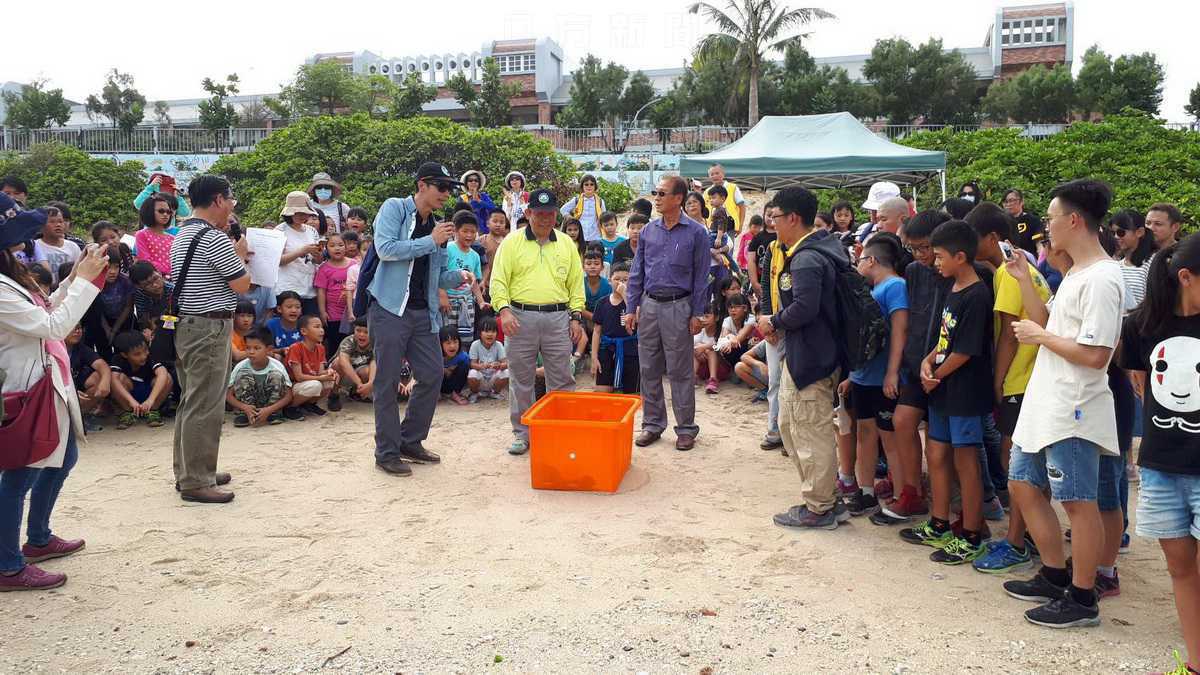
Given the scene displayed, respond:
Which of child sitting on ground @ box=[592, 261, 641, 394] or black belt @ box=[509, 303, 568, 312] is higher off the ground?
black belt @ box=[509, 303, 568, 312]

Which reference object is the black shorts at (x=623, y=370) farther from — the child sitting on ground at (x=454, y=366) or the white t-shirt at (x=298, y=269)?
the white t-shirt at (x=298, y=269)

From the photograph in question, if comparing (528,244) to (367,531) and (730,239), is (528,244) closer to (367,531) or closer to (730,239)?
(367,531)

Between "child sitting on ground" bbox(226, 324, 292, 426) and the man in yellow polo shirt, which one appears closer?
the man in yellow polo shirt

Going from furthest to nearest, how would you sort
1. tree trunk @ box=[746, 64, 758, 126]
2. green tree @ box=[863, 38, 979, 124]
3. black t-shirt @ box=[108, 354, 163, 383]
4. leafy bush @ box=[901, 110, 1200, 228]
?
1. green tree @ box=[863, 38, 979, 124]
2. tree trunk @ box=[746, 64, 758, 126]
3. leafy bush @ box=[901, 110, 1200, 228]
4. black t-shirt @ box=[108, 354, 163, 383]

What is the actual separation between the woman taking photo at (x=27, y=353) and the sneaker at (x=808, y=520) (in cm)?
361

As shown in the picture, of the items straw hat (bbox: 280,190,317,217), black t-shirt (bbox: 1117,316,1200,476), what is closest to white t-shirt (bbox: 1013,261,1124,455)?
black t-shirt (bbox: 1117,316,1200,476)

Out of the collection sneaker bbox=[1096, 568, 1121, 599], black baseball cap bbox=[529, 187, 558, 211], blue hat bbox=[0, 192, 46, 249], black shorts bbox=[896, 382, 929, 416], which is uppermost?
black baseball cap bbox=[529, 187, 558, 211]

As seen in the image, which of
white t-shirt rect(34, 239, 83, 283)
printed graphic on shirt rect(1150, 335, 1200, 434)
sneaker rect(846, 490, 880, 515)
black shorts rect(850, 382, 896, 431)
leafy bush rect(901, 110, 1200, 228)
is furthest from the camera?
leafy bush rect(901, 110, 1200, 228)

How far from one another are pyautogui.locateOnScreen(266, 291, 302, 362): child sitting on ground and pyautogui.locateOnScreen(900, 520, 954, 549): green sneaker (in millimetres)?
5414

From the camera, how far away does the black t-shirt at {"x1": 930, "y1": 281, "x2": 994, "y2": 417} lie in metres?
3.87

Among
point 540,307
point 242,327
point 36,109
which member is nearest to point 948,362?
point 540,307

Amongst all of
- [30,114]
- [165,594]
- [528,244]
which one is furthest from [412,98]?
[165,594]

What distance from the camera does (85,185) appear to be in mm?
19062

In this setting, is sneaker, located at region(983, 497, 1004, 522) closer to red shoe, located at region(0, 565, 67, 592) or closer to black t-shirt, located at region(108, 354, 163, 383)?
red shoe, located at region(0, 565, 67, 592)
